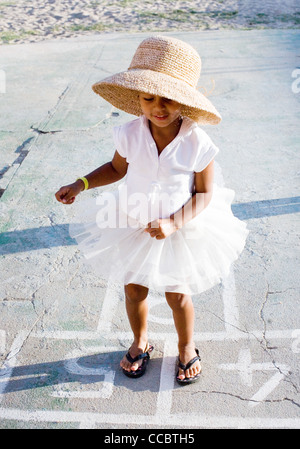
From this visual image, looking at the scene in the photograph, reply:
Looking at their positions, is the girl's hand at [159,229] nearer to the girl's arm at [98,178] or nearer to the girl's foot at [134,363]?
the girl's arm at [98,178]

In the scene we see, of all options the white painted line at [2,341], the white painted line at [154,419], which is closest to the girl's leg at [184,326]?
the white painted line at [154,419]

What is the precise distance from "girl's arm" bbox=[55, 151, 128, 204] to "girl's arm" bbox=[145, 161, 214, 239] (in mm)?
358

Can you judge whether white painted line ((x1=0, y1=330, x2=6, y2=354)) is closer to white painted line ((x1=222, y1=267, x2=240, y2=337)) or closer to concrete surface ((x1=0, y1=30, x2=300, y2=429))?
concrete surface ((x1=0, y1=30, x2=300, y2=429))

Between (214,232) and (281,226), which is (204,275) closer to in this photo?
(214,232)

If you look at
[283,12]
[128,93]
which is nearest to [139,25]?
[283,12]

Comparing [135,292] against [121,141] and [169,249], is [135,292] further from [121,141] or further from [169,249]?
[121,141]

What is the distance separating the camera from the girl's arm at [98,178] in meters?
2.19

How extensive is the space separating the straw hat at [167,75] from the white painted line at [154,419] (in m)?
1.30

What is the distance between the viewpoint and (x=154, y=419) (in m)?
2.14

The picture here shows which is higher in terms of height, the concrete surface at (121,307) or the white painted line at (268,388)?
the white painted line at (268,388)

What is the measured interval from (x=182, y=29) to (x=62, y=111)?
4548mm

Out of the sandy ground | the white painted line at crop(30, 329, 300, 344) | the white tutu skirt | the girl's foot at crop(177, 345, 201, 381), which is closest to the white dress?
the white tutu skirt

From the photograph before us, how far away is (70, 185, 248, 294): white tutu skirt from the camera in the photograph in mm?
2100

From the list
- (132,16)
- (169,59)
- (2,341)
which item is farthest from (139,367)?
(132,16)
